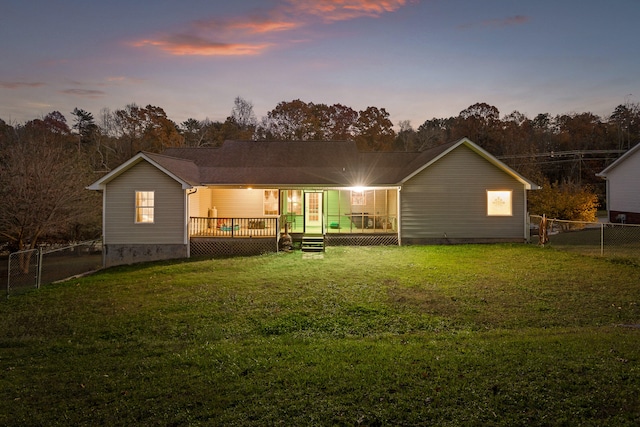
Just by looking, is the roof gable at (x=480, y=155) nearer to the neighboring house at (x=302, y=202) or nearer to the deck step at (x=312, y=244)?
the neighboring house at (x=302, y=202)

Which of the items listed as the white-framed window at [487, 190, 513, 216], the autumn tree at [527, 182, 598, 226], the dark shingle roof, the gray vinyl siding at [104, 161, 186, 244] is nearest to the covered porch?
the dark shingle roof

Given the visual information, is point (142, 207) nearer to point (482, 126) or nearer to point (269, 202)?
point (269, 202)

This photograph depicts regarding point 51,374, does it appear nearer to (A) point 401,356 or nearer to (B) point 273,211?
(A) point 401,356

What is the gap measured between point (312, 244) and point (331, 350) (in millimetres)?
12656

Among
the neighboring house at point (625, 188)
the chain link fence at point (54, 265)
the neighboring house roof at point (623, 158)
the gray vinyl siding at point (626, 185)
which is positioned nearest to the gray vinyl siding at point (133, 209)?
the chain link fence at point (54, 265)

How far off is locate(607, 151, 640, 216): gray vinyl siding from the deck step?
67.5 feet

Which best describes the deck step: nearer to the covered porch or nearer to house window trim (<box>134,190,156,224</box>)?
the covered porch

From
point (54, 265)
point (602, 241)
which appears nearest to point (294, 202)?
point (54, 265)

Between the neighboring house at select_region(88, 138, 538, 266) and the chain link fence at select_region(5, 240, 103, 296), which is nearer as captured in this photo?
the chain link fence at select_region(5, 240, 103, 296)

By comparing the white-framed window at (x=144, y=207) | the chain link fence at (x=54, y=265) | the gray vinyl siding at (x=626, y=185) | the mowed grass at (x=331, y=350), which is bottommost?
the chain link fence at (x=54, y=265)

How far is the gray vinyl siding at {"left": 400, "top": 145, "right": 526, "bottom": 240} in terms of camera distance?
2044 centimetres

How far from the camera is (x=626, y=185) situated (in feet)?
87.9

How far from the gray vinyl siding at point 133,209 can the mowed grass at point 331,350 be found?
19.3ft

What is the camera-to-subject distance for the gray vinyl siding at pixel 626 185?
25953 millimetres
